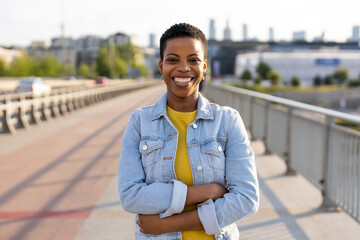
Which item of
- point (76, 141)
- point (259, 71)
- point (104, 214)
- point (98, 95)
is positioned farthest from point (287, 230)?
point (259, 71)

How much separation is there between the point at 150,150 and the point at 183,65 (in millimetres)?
389

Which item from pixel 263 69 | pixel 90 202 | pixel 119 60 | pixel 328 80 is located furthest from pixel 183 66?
pixel 328 80

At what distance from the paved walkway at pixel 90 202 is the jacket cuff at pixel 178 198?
275 centimetres

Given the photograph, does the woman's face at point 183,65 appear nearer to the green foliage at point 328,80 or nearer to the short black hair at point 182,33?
the short black hair at point 182,33

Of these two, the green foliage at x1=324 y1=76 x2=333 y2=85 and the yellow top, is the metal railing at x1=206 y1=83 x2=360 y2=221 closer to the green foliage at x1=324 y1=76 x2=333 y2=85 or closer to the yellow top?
the yellow top

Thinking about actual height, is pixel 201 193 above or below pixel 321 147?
above

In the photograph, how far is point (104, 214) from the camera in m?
5.35

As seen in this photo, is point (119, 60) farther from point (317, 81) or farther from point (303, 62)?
point (317, 81)

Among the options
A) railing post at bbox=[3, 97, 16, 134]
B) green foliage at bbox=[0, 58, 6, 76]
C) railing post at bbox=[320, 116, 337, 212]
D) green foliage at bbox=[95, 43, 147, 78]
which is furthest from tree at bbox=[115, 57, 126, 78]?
railing post at bbox=[320, 116, 337, 212]

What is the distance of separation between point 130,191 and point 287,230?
308cm

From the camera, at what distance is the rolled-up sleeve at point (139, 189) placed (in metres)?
1.96

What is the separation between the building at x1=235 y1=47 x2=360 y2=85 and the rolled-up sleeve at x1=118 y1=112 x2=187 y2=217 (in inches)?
5245

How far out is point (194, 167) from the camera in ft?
6.59

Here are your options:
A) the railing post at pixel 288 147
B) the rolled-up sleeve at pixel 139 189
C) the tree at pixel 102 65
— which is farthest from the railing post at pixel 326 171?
the tree at pixel 102 65
